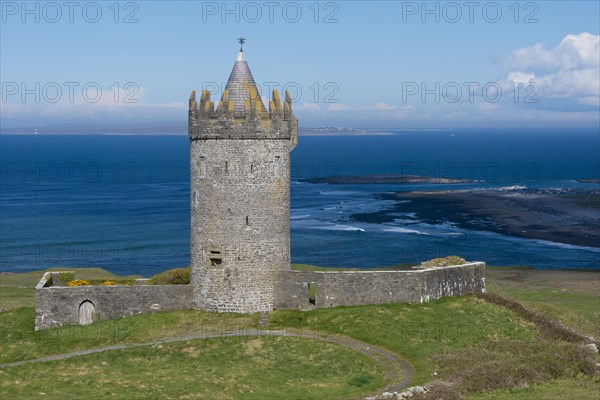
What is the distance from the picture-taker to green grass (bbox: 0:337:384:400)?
25.0 metres

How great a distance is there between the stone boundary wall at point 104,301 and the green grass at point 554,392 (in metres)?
13.7

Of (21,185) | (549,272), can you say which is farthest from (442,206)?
(21,185)

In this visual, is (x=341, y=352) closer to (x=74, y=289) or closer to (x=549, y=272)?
(x=74, y=289)

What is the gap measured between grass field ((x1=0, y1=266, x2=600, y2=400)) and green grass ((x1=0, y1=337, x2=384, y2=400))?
0.11ft

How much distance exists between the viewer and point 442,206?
119938mm

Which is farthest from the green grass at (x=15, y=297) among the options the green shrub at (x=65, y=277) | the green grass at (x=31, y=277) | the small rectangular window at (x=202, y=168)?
the small rectangular window at (x=202, y=168)

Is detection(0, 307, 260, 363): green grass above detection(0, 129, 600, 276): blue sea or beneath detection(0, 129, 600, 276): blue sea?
above

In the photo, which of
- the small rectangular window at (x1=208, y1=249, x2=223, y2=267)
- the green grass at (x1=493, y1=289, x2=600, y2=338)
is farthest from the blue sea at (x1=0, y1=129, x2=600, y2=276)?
the small rectangular window at (x1=208, y1=249, x2=223, y2=267)

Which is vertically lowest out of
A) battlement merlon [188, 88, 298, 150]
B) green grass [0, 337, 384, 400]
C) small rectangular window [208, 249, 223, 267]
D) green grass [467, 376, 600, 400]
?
green grass [467, 376, 600, 400]

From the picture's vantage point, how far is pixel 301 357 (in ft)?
92.7

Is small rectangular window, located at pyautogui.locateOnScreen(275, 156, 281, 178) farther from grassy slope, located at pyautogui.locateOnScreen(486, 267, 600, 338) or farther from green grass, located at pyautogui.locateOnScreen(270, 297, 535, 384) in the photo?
grassy slope, located at pyautogui.locateOnScreen(486, 267, 600, 338)

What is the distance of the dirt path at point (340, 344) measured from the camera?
26406mm

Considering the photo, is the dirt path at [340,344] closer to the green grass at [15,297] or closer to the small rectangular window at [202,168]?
the small rectangular window at [202,168]

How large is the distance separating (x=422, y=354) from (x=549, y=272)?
45301mm
